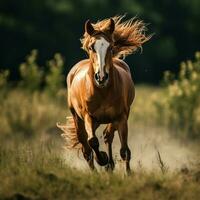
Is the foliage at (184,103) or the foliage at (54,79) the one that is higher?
the foliage at (54,79)

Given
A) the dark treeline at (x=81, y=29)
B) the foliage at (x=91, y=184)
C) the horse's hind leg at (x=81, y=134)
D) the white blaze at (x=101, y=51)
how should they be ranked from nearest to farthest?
the foliage at (x=91, y=184), the white blaze at (x=101, y=51), the horse's hind leg at (x=81, y=134), the dark treeline at (x=81, y=29)

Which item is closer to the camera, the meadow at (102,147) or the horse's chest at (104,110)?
the meadow at (102,147)

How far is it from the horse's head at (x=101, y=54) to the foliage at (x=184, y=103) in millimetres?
7435

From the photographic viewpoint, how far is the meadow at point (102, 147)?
9.77 meters

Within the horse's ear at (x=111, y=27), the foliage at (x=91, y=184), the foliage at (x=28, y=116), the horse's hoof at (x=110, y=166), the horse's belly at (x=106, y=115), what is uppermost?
the foliage at (x=28, y=116)

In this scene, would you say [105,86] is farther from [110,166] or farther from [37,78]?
[37,78]

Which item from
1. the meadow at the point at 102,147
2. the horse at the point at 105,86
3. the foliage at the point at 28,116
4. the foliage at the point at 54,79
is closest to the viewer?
the meadow at the point at 102,147

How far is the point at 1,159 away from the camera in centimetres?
1159

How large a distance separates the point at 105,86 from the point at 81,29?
86.8 feet

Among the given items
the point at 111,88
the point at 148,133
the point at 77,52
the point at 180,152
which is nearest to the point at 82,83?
the point at 111,88

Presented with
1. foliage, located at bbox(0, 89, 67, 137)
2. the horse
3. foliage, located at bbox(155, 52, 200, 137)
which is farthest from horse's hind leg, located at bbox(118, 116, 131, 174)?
foliage, located at bbox(0, 89, 67, 137)

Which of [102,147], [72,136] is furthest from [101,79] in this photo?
[102,147]

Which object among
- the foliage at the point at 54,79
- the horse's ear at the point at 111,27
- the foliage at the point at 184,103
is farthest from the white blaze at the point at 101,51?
the foliage at the point at 54,79

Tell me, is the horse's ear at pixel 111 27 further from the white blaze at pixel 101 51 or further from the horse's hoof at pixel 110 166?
the horse's hoof at pixel 110 166
